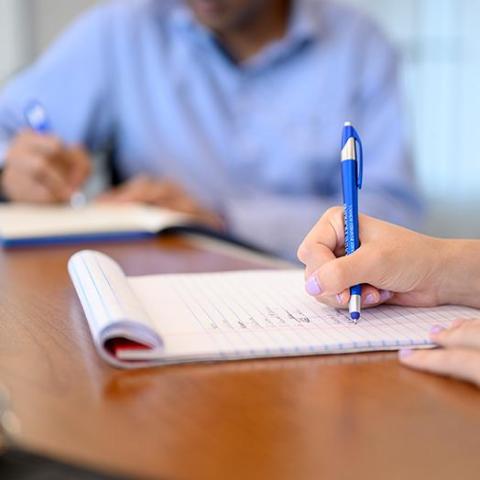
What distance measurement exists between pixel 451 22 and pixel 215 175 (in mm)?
1999

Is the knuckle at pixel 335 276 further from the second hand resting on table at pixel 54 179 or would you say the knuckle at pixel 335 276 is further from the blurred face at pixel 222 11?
the blurred face at pixel 222 11

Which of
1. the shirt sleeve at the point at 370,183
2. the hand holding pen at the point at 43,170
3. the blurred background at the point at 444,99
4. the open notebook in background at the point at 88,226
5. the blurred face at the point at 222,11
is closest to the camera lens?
the open notebook in background at the point at 88,226

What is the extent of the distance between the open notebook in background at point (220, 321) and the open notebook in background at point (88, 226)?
343 millimetres

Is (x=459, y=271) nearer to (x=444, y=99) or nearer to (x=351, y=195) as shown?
(x=351, y=195)

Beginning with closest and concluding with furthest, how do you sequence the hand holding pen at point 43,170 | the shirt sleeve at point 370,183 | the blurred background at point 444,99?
the hand holding pen at point 43,170, the shirt sleeve at point 370,183, the blurred background at point 444,99

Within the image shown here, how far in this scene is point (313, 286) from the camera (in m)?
0.62

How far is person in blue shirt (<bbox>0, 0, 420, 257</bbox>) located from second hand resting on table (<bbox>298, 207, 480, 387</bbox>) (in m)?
0.95

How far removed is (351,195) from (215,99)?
41.4 inches

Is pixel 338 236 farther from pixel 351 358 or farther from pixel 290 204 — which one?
pixel 290 204

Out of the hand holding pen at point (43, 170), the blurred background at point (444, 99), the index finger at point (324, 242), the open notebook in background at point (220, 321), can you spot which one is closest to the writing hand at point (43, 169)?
the hand holding pen at point (43, 170)

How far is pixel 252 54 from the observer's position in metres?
1.71

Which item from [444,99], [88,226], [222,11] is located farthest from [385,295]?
[444,99]

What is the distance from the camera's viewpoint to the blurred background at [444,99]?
129 inches

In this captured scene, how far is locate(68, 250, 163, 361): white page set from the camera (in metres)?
0.53
